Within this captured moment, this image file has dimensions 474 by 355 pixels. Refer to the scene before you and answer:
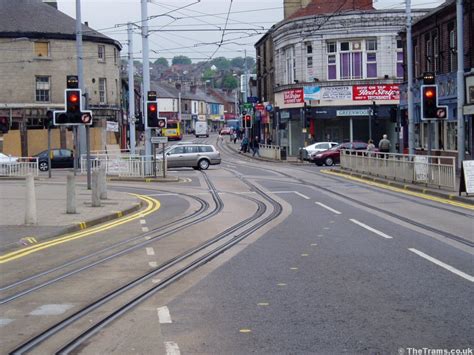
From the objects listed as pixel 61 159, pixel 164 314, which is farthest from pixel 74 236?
pixel 61 159

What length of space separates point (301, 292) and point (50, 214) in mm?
11428

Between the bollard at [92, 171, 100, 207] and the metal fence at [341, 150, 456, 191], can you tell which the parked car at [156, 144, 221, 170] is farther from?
the bollard at [92, 171, 100, 207]

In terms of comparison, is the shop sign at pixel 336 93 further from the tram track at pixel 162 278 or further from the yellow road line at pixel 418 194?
the tram track at pixel 162 278

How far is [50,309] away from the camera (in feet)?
29.0

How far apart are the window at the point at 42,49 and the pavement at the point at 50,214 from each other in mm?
31536

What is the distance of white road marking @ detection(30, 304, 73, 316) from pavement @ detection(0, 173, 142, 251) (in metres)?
5.21

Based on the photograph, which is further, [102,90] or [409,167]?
[102,90]

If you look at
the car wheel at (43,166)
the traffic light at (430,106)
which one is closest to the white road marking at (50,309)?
the traffic light at (430,106)

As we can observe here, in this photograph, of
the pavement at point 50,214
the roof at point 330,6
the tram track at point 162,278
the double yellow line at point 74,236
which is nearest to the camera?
the tram track at point 162,278

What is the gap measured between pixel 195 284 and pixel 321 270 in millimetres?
2029

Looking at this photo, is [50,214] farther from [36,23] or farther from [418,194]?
[36,23]

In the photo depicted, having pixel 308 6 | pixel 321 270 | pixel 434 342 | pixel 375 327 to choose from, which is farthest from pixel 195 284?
pixel 308 6

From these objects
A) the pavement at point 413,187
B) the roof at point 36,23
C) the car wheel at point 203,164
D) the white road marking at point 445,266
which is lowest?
the pavement at point 413,187

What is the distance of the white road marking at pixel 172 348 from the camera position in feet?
22.8
